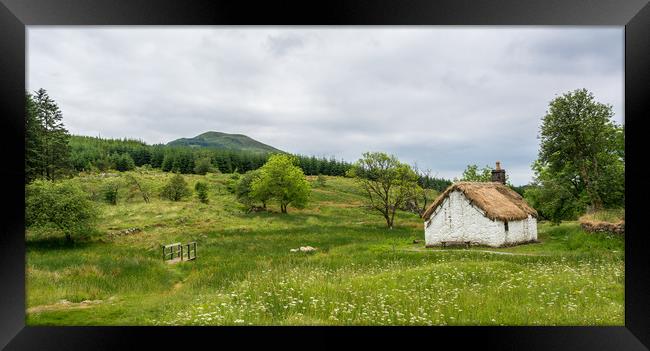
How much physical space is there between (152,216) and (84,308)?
4427mm

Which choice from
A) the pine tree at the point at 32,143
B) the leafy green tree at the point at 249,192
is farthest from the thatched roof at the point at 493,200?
the pine tree at the point at 32,143

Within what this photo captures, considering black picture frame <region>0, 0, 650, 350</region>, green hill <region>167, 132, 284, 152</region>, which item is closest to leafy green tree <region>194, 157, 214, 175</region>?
green hill <region>167, 132, 284, 152</region>

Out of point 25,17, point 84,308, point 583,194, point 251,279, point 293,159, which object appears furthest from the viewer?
point 293,159

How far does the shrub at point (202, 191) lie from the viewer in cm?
1266

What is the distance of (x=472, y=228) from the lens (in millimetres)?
10992

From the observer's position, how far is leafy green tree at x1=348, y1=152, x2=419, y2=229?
12.4 meters

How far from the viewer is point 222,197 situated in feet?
42.0

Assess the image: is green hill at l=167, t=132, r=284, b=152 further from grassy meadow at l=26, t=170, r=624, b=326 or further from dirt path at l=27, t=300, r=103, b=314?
dirt path at l=27, t=300, r=103, b=314

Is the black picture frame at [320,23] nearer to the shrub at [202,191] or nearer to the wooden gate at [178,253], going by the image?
the wooden gate at [178,253]

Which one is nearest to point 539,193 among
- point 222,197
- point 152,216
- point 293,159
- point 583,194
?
point 583,194

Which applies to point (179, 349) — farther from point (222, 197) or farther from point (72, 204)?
point (222, 197)

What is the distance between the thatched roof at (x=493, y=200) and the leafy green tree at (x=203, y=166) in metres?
7.99

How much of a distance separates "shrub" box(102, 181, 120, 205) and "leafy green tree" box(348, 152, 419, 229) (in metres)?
6.79

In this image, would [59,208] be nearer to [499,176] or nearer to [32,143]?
[32,143]
